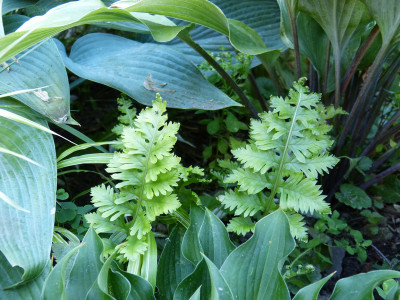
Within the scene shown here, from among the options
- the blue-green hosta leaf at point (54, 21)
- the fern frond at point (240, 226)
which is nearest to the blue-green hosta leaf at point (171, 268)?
the fern frond at point (240, 226)

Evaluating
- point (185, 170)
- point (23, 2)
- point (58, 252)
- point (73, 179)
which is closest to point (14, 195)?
point (58, 252)

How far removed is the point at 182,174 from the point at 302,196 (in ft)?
0.85

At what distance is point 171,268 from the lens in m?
0.92

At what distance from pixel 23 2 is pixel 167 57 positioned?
0.65 m

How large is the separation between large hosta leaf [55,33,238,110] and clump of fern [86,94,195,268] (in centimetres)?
27

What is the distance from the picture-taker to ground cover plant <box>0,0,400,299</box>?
2.64 ft

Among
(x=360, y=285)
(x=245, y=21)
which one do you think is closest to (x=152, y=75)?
(x=245, y=21)

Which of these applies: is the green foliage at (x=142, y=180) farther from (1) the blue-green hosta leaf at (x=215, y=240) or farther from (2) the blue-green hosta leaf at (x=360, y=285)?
(2) the blue-green hosta leaf at (x=360, y=285)

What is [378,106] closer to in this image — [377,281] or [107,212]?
[377,281]

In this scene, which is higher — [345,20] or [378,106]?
[345,20]

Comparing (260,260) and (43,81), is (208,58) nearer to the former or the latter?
(43,81)

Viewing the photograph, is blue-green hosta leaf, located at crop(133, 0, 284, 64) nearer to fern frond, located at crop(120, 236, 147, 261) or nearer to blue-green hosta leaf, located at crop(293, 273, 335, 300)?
fern frond, located at crop(120, 236, 147, 261)

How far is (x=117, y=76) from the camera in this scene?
1202 millimetres

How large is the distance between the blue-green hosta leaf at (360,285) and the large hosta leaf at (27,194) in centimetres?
53
